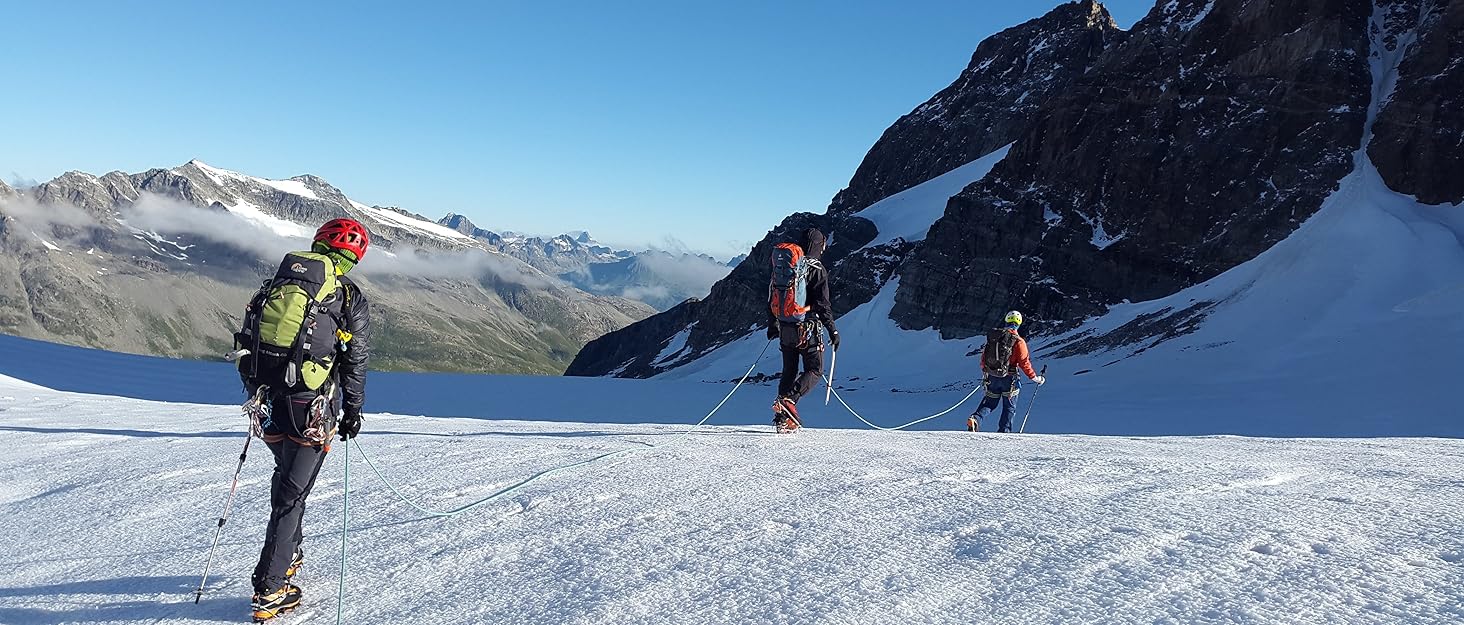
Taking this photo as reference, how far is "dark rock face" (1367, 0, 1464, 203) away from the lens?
168 ft

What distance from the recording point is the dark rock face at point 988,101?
Answer: 115 m

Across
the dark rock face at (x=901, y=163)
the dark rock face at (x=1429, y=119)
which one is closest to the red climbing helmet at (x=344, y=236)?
the dark rock face at (x=1429, y=119)

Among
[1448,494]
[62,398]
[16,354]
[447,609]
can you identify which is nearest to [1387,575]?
[1448,494]

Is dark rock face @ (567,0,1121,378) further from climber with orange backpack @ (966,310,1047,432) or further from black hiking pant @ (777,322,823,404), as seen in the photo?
black hiking pant @ (777,322,823,404)

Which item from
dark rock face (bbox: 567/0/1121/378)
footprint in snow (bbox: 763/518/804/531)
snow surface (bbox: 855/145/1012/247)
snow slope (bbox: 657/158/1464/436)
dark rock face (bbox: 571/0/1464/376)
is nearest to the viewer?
footprint in snow (bbox: 763/518/804/531)

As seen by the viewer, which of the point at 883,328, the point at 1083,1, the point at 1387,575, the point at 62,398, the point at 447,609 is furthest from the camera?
the point at 1083,1

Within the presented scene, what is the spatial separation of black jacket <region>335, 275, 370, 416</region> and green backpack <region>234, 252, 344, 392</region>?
0.13m

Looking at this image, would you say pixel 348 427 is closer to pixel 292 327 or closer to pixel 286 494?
pixel 286 494

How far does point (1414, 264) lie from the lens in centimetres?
3975

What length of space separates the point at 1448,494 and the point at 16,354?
38031mm

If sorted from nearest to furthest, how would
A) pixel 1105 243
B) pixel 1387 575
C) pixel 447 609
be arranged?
1. pixel 1387 575
2. pixel 447 609
3. pixel 1105 243

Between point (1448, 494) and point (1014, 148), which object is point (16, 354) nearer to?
point (1448, 494)

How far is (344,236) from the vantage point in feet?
17.8

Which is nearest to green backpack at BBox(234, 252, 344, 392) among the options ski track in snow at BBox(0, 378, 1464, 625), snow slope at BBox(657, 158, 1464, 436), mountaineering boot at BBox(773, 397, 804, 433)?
ski track in snow at BBox(0, 378, 1464, 625)
